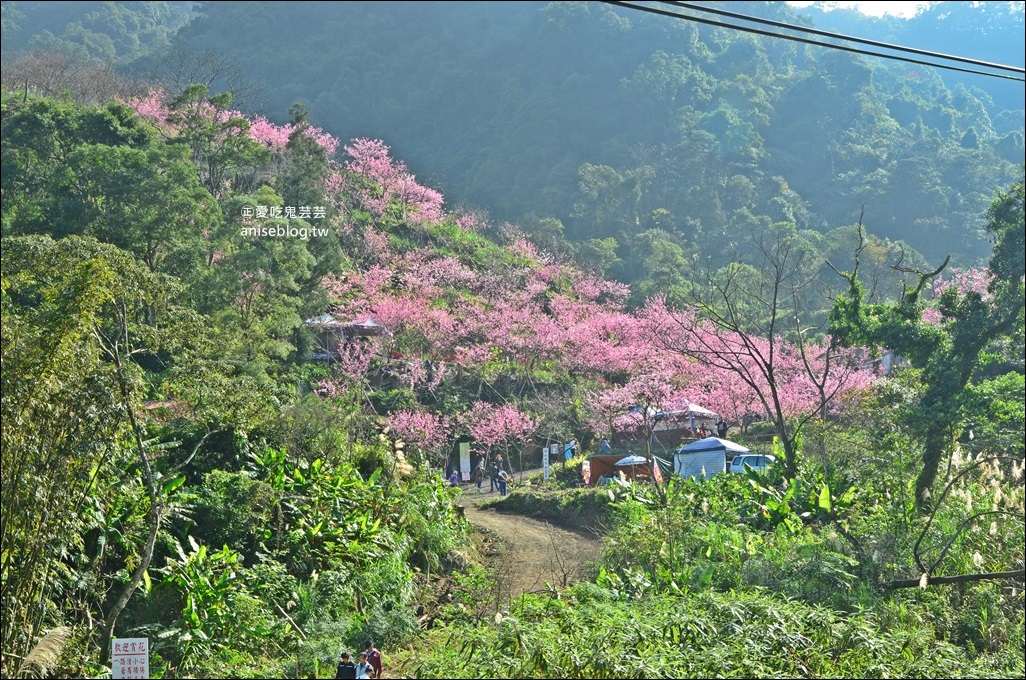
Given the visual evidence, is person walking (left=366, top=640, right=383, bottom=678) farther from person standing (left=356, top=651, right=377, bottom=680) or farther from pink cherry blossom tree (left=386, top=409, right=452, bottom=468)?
pink cherry blossom tree (left=386, top=409, right=452, bottom=468)

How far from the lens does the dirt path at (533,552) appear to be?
1273 centimetres

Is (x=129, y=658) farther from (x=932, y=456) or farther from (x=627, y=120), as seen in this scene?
(x=627, y=120)

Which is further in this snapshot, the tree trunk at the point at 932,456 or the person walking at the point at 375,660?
the tree trunk at the point at 932,456

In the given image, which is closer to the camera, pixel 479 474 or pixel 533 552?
pixel 533 552

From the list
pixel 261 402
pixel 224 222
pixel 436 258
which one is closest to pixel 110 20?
pixel 436 258

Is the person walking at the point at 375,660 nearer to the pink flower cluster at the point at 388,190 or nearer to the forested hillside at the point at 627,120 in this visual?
the pink flower cluster at the point at 388,190

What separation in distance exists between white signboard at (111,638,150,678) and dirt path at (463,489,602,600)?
5.20 metres

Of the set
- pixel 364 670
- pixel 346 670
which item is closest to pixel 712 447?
pixel 364 670

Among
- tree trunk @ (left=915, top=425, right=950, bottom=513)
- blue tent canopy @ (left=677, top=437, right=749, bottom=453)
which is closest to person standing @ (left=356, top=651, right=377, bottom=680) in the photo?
tree trunk @ (left=915, top=425, right=950, bottom=513)

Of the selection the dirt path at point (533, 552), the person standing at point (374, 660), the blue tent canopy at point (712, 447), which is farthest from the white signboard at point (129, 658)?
the blue tent canopy at point (712, 447)

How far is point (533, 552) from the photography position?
15023mm

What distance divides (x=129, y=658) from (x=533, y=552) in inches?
365

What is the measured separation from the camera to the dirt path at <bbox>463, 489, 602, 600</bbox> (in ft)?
41.8

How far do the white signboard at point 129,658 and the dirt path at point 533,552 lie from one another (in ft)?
17.1
